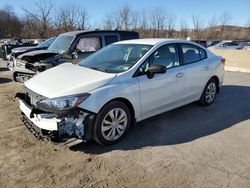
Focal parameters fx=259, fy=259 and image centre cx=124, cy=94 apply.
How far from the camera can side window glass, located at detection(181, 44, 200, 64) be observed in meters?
5.23

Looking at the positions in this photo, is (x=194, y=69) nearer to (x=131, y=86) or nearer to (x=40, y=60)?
(x=131, y=86)

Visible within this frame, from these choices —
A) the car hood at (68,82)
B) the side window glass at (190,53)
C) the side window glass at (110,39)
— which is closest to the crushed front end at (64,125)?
the car hood at (68,82)

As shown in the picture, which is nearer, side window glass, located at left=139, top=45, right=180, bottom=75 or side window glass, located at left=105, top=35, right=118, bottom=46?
side window glass, located at left=139, top=45, right=180, bottom=75

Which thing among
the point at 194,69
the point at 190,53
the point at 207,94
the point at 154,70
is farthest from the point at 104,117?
the point at 207,94

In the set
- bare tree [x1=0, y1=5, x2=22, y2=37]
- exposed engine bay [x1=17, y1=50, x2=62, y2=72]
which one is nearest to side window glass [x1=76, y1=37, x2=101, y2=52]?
exposed engine bay [x1=17, y1=50, x2=62, y2=72]

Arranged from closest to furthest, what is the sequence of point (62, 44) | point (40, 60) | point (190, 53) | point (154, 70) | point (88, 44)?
point (154, 70)
point (190, 53)
point (40, 60)
point (88, 44)
point (62, 44)

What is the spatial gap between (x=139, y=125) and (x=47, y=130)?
183cm

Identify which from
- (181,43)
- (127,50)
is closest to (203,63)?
(181,43)

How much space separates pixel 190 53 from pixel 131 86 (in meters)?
2.00

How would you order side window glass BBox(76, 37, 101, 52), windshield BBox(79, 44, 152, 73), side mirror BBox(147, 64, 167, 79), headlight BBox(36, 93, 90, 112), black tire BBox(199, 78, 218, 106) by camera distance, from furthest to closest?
side window glass BBox(76, 37, 101, 52) < black tire BBox(199, 78, 218, 106) < windshield BBox(79, 44, 152, 73) < side mirror BBox(147, 64, 167, 79) < headlight BBox(36, 93, 90, 112)

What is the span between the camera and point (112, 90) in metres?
3.83

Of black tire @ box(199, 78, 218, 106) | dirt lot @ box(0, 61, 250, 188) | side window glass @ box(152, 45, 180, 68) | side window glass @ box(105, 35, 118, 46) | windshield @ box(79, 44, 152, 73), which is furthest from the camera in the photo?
side window glass @ box(105, 35, 118, 46)

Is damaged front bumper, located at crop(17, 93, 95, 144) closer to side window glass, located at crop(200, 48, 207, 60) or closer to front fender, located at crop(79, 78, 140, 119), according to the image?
front fender, located at crop(79, 78, 140, 119)

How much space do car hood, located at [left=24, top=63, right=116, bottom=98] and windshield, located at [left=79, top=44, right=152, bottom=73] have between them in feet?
0.84
